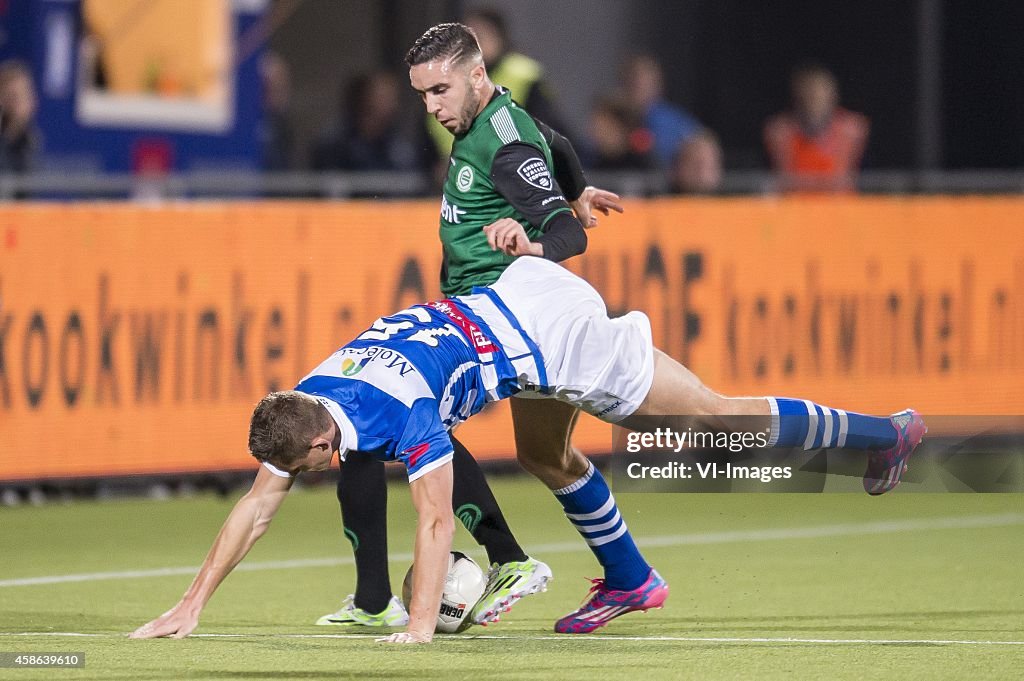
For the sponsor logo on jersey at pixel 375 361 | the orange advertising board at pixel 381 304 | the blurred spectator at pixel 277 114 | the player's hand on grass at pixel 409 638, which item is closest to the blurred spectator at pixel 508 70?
the orange advertising board at pixel 381 304

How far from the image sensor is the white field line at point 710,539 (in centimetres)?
984

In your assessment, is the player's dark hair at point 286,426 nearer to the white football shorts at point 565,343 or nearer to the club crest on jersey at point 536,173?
the white football shorts at point 565,343

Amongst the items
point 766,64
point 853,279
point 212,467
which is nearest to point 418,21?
point 766,64

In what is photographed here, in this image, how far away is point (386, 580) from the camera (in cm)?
823

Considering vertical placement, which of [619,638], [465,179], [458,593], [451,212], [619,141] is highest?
[465,179]

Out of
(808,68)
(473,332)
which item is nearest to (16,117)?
(473,332)

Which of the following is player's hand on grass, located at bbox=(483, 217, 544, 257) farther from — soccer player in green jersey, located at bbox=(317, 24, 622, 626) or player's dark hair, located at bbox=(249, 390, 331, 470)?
player's dark hair, located at bbox=(249, 390, 331, 470)

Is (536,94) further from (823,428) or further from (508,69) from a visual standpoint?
(823,428)

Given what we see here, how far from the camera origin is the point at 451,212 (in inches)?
322

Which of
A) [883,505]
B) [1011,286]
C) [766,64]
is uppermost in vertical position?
[766,64]

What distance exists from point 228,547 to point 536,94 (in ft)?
22.3

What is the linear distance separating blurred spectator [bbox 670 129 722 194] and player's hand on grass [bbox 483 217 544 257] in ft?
24.4

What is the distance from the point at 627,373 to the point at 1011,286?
26.1 ft

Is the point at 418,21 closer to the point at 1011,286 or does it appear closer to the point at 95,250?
the point at 1011,286
